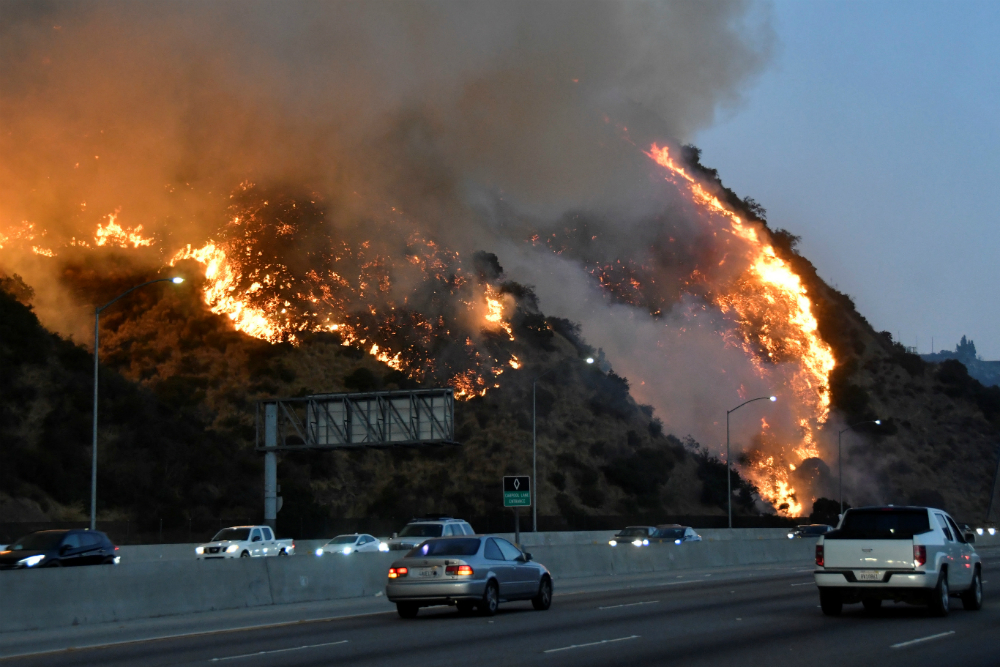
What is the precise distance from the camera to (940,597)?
18.5 metres

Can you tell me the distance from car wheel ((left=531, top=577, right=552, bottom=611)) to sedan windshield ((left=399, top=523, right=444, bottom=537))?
47.2 feet

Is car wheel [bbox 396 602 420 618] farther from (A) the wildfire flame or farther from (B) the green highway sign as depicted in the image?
(A) the wildfire flame

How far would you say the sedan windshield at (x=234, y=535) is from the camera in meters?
42.1

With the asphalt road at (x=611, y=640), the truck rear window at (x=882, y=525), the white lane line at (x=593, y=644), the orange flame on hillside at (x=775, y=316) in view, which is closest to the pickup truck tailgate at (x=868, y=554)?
the truck rear window at (x=882, y=525)

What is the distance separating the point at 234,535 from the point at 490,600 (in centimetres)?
2408

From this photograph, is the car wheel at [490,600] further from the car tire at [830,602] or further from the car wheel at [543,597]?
the car tire at [830,602]

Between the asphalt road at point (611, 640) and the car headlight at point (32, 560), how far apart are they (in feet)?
37.8

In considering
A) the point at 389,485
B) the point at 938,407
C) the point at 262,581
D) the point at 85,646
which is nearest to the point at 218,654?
the point at 85,646

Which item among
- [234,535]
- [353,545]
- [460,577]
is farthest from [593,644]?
[234,535]

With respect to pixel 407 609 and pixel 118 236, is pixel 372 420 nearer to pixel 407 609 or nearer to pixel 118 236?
pixel 407 609

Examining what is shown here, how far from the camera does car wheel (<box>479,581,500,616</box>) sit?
20.5m

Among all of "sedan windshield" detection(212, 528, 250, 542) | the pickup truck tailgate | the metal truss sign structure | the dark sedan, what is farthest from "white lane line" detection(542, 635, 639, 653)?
the metal truss sign structure

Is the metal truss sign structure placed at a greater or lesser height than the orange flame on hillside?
lesser

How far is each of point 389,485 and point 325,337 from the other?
1847 cm
